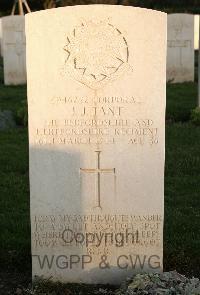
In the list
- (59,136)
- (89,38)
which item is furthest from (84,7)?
(59,136)

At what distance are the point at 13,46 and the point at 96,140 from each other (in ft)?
34.0

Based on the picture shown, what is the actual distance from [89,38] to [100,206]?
101cm

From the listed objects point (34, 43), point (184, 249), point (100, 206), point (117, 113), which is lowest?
→ point (184, 249)

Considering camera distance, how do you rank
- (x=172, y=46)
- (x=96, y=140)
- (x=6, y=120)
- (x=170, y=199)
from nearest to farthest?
(x=96, y=140)
(x=170, y=199)
(x=6, y=120)
(x=172, y=46)

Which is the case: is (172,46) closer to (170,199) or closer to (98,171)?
(170,199)

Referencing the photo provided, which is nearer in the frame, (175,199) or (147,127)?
(147,127)

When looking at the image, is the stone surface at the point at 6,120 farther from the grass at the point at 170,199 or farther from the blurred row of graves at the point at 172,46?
the blurred row of graves at the point at 172,46

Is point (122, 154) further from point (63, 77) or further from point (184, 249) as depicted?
point (184, 249)

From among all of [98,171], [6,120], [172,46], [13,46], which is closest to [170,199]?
[98,171]

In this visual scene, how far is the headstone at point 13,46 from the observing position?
13672 millimetres

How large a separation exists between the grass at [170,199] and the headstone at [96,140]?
40 cm

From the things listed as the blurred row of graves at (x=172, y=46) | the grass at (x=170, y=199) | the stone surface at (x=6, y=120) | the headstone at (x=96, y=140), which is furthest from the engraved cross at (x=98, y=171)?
the blurred row of graves at (x=172, y=46)

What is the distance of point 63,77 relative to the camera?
3736mm

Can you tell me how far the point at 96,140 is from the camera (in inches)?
151
